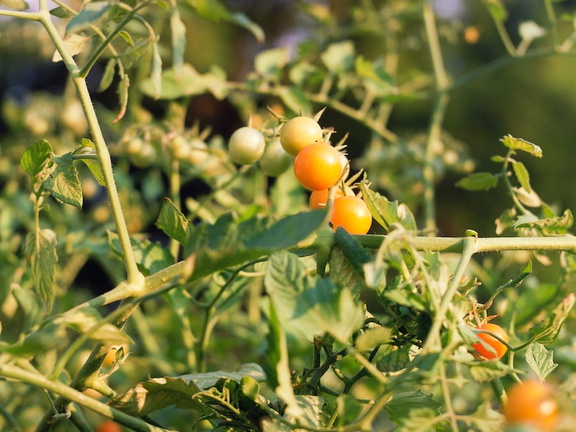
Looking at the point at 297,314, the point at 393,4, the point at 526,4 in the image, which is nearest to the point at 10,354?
the point at 297,314

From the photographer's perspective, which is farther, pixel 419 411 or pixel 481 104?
pixel 481 104

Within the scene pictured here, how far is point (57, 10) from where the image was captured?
50 centimetres

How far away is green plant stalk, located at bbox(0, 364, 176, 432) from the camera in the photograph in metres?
0.32

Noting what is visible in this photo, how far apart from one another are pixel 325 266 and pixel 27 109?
3.15 ft

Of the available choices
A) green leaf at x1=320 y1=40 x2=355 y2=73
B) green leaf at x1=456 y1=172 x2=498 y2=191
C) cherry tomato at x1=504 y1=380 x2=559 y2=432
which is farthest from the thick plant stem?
cherry tomato at x1=504 y1=380 x2=559 y2=432

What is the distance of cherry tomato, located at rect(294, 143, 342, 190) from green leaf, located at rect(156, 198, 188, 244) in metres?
0.08

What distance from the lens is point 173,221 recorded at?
422mm

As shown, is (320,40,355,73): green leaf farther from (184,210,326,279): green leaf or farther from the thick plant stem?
(184,210,326,279): green leaf

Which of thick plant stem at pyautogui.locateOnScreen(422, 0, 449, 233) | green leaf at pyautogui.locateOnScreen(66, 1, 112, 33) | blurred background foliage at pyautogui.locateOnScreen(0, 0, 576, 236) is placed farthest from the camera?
blurred background foliage at pyautogui.locateOnScreen(0, 0, 576, 236)

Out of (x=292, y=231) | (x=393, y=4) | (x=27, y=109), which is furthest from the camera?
(x=393, y=4)

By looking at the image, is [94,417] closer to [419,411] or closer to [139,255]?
[139,255]

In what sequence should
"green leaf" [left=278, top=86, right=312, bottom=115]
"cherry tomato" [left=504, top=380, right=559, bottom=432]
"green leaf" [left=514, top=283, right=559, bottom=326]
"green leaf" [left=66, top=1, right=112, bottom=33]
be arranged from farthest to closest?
"green leaf" [left=278, top=86, right=312, bottom=115]
"green leaf" [left=514, top=283, right=559, bottom=326]
"green leaf" [left=66, top=1, right=112, bottom=33]
"cherry tomato" [left=504, top=380, right=559, bottom=432]

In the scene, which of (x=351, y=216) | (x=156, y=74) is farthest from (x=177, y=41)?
(x=351, y=216)

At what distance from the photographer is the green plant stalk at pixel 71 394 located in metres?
0.32
